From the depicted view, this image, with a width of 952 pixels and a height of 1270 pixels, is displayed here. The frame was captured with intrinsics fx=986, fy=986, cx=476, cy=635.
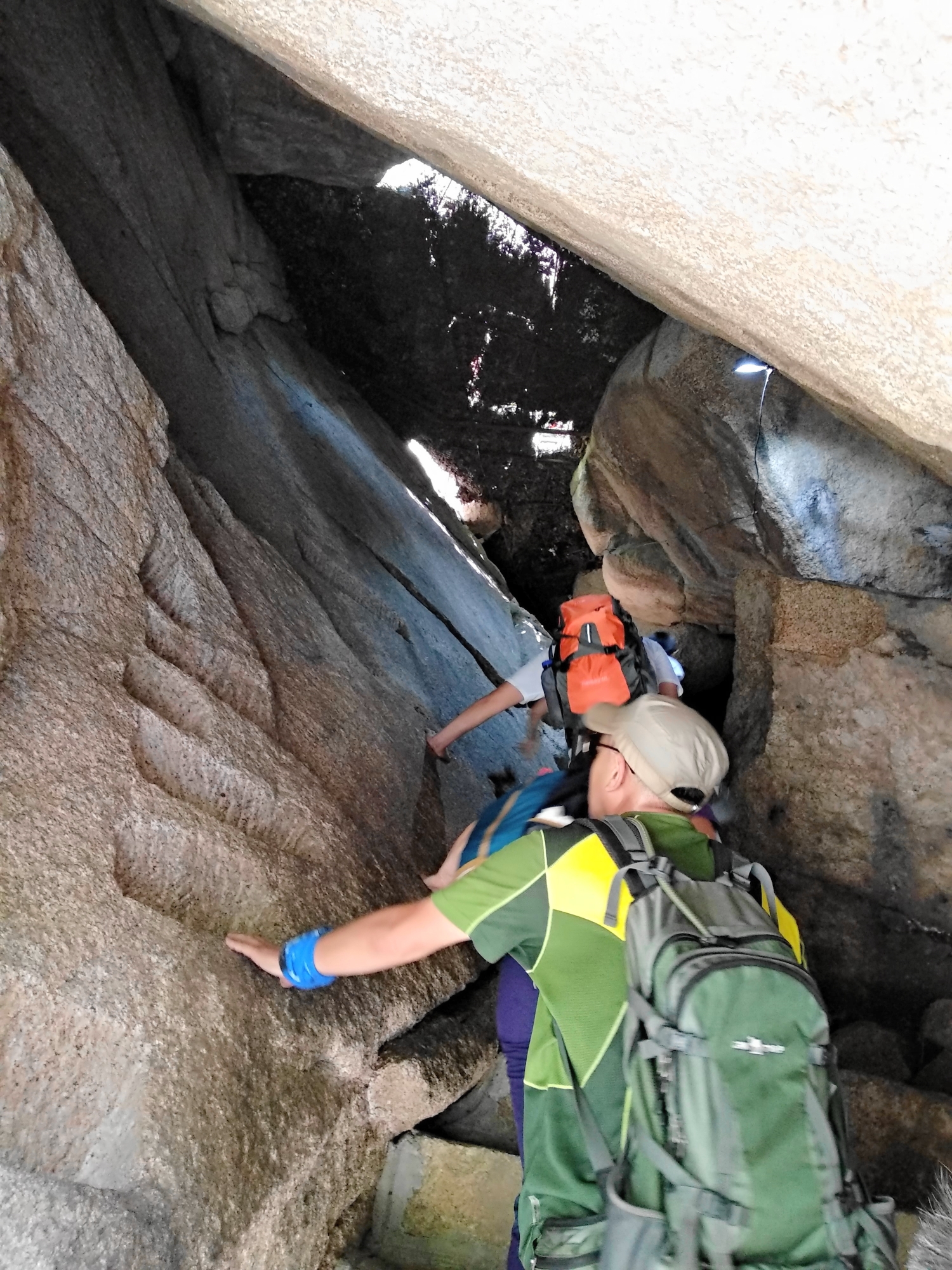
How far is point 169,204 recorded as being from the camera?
6.57 meters

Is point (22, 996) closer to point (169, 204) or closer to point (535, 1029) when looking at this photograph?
point (535, 1029)

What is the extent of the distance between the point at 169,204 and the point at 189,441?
8.21ft

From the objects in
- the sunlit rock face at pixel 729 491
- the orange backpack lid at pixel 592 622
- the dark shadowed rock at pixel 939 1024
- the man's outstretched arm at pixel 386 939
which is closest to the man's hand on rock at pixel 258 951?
the man's outstretched arm at pixel 386 939

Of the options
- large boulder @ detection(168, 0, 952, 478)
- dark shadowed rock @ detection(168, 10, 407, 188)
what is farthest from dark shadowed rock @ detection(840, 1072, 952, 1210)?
dark shadowed rock @ detection(168, 10, 407, 188)

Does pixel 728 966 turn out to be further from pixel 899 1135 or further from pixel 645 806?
pixel 899 1135

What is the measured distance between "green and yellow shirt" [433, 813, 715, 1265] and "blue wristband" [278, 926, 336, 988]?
0.43m

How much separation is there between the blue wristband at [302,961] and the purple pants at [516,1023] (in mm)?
459

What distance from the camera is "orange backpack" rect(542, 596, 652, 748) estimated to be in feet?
11.4

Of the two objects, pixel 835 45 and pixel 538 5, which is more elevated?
pixel 538 5

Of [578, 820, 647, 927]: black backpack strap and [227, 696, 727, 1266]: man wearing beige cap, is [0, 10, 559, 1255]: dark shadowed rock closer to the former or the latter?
[227, 696, 727, 1266]: man wearing beige cap

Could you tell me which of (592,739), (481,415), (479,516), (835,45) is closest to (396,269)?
(481,415)

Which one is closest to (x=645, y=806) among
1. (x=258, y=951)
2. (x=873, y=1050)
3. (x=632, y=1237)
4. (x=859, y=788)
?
(x=632, y=1237)

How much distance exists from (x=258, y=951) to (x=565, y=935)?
35.9 inches

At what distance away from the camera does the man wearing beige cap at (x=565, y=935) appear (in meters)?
2.00
